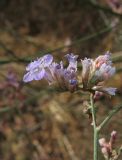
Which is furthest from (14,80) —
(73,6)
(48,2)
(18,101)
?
(48,2)

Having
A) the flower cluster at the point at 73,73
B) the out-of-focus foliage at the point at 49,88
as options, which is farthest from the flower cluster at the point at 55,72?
the out-of-focus foliage at the point at 49,88

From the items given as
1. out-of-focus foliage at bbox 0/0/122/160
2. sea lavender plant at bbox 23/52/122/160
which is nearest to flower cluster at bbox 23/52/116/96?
sea lavender plant at bbox 23/52/122/160

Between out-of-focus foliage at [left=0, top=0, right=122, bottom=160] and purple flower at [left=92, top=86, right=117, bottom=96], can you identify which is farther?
out-of-focus foliage at [left=0, top=0, right=122, bottom=160]

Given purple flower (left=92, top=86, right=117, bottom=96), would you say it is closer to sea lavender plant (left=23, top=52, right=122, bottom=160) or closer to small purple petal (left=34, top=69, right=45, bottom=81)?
sea lavender plant (left=23, top=52, right=122, bottom=160)

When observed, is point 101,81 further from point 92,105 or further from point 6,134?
point 6,134

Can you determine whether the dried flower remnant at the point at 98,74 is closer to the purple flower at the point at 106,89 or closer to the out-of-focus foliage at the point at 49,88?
the purple flower at the point at 106,89

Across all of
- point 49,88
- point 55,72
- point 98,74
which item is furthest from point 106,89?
point 49,88
